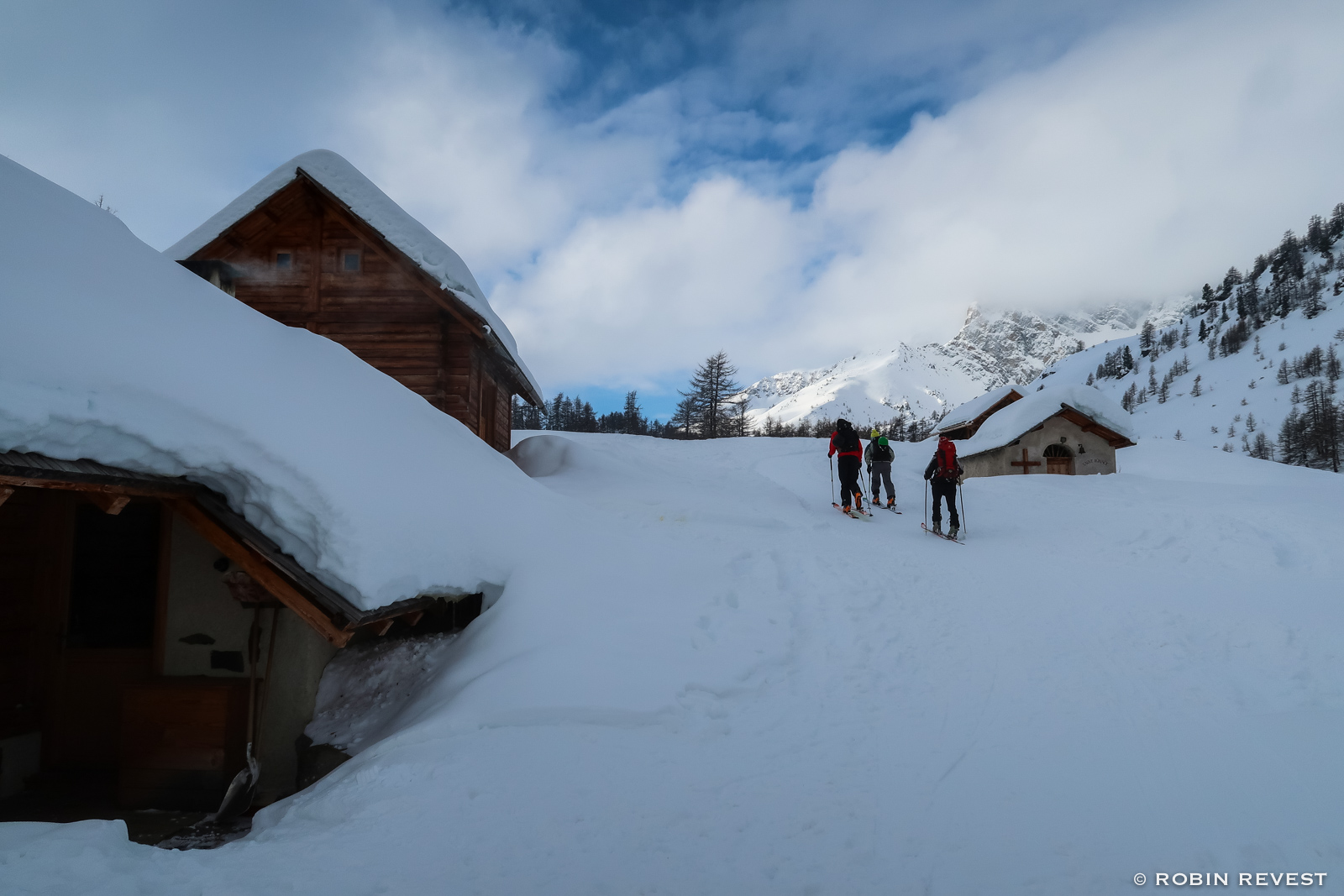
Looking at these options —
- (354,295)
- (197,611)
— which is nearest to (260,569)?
(197,611)

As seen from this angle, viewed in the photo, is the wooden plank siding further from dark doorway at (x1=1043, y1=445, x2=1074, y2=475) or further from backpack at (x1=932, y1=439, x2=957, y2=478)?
dark doorway at (x1=1043, y1=445, x2=1074, y2=475)

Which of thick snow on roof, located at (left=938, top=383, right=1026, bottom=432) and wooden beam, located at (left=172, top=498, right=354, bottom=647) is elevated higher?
thick snow on roof, located at (left=938, top=383, right=1026, bottom=432)

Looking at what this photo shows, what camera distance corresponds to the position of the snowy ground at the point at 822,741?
3344 mm

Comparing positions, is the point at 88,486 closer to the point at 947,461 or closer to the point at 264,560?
the point at 264,560

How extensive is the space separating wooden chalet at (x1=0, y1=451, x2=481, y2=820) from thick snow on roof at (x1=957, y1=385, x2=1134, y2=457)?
2163cm

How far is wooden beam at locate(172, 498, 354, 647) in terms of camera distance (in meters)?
4.62

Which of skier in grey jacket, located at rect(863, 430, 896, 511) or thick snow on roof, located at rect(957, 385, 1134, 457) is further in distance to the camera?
thick snow on roof, located at rect(957, 385, 1134, 457)

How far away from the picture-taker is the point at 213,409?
4.48 metres

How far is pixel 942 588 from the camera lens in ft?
26.9

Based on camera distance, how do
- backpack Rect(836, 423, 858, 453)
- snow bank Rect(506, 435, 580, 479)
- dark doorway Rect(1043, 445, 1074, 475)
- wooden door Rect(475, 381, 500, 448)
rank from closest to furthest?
backpack Rect(836, 423, 858, 453) < wooden door Rect(475, 381, 500, 448) < snow bank Rect(506, 435, 580, 479) < dark doorway Rect(1043, 445, 1074, 475)

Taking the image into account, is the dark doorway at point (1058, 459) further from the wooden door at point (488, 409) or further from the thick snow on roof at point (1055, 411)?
the wooden door at point (488, 409)

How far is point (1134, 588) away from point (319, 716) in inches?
395

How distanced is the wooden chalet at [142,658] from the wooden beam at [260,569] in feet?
2.16

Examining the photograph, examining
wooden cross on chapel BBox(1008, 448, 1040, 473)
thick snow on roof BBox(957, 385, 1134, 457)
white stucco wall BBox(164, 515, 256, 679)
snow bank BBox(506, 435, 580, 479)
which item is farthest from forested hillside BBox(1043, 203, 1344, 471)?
white stucco wall BBox(164, 515, 256, 679)
